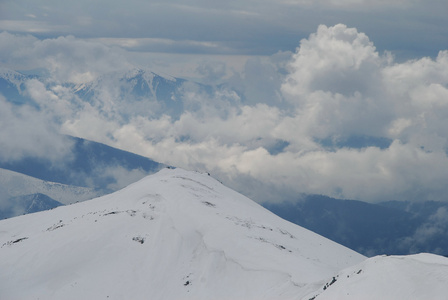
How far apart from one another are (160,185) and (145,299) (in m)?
35.6

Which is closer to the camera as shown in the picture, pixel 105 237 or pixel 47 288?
pixel 47 288

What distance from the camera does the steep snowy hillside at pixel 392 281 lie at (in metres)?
33.4

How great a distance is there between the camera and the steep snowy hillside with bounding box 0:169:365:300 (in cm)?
5062

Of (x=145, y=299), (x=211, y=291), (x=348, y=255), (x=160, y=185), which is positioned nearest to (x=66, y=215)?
(x=160, y=185)

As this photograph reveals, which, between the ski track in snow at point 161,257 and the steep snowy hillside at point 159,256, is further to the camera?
the steep snowy hillside at point 159,256

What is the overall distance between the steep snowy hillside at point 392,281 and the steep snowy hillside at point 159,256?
5912 mm

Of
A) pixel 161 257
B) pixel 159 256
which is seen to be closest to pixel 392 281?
pixel 161 257

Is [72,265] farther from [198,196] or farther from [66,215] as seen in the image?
[198,196]

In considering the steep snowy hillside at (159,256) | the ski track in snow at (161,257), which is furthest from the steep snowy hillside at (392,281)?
the steep snowy hillside at (159,256)

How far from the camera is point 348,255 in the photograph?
7800 centimetres

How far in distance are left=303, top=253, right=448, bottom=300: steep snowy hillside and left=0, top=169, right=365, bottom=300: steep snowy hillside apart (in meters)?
5.91

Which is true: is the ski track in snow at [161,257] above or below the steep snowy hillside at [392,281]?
below

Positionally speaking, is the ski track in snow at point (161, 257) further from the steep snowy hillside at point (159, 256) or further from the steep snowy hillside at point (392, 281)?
the steep snowy hillside at point (392, 281)

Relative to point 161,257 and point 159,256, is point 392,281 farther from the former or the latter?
point 159,256
